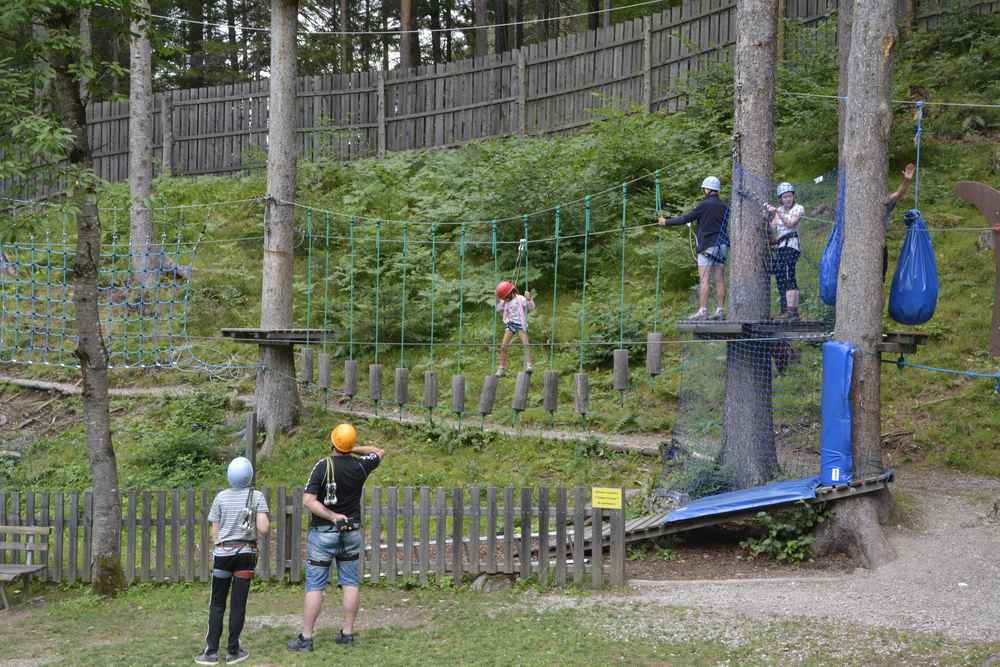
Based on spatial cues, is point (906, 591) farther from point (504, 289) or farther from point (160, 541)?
point (160, 541)

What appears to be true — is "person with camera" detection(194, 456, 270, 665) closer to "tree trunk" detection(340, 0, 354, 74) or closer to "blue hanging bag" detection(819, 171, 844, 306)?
"blue hanging bag" detection(819, 171, 844, 306)

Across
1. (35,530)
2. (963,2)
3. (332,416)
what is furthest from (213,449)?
(963,2)

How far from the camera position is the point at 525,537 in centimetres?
864

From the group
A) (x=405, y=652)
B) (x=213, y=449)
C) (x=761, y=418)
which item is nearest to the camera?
(x=405, y=652)

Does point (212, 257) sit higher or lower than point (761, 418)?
higher

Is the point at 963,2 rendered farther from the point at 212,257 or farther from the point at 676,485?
the point at 212,257

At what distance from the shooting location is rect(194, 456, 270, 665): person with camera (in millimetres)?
6910

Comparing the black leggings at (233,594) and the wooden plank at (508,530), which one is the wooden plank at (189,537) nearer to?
the black leggings at (233,594)

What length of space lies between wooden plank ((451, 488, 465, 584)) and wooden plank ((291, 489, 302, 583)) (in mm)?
1355

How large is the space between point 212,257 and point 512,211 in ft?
20.9

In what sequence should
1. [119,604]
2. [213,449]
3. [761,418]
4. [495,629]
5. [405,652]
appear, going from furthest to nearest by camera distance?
[213,449] → [761,418] → [119,604] → [495,629] → [405,652]

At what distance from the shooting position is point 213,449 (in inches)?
520

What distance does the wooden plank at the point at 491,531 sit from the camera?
8648mm

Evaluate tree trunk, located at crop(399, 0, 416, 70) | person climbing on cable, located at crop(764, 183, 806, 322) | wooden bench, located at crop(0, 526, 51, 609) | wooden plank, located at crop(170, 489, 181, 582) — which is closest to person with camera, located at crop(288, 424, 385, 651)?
wooden plank, located at crop(170, 489, 181, 582)
